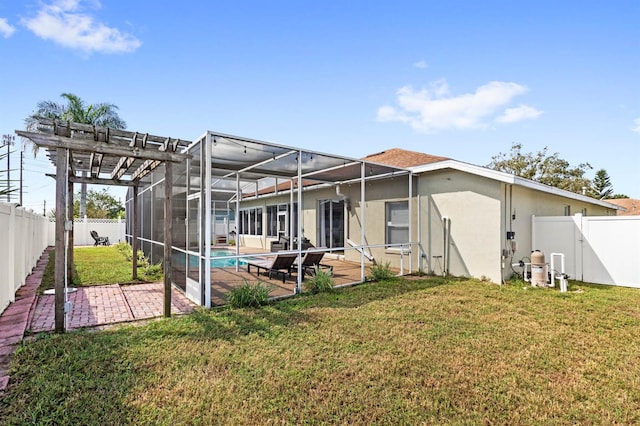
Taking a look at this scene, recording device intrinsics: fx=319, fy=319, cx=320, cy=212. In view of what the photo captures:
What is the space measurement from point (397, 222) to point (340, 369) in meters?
7.74

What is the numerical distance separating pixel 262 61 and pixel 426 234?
7.95m

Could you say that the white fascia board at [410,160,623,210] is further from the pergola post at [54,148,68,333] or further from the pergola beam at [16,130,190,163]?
the pergola post at [54,148,68,333]

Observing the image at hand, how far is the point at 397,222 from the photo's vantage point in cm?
1086

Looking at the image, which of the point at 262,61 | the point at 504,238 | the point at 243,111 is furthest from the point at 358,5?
the point at 504,238

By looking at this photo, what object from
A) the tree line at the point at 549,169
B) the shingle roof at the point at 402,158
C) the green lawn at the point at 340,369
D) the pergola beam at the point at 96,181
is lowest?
the green lawn at the point at 340,369

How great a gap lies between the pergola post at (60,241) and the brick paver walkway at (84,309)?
418 millimetres

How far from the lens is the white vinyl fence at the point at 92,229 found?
22234 millimetres

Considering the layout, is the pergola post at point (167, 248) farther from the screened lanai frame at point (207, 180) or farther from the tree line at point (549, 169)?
the tree line at point (549, 169)

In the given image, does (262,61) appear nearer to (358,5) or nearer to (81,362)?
(358,5)

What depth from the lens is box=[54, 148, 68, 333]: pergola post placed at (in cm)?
463

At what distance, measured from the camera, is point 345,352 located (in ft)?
13.5

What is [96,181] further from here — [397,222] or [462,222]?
[462,222]

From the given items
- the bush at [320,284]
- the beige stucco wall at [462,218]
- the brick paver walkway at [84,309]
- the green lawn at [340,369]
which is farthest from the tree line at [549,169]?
the brick paver walkway at [84,309]

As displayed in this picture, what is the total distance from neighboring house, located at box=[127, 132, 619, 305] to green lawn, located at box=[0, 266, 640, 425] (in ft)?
6.77
